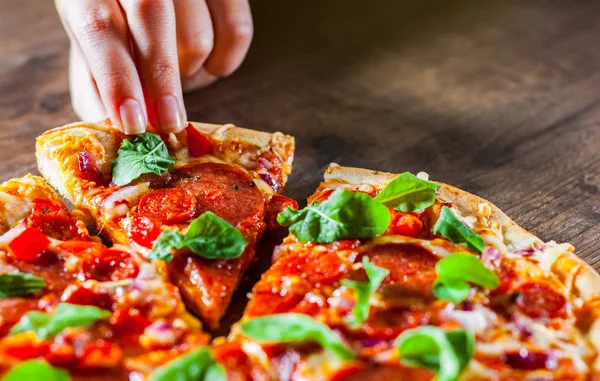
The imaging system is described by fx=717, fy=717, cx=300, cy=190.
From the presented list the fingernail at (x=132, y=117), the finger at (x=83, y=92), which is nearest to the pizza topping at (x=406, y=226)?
the fingernail at (x=132, y=117)

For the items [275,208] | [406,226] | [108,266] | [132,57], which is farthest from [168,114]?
[406,226]

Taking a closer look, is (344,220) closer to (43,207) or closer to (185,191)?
(185,191)

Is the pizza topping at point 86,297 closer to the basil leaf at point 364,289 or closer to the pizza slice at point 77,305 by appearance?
the pizza slice at point 77,305

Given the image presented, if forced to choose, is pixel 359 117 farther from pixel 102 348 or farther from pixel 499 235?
pixel 102 348

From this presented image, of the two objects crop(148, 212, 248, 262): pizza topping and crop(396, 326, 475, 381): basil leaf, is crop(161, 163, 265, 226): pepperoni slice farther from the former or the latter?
crop(396, 326, 475, 381): basil leaf

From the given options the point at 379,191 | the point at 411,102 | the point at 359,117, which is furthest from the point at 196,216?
the point at 411,102

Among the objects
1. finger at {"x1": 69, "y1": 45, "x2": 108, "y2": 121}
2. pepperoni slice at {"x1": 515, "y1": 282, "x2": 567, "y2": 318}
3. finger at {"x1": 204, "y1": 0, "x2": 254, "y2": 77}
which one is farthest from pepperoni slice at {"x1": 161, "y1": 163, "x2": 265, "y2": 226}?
finger at {"x1": 204, "y1": 0, "x2": 254, "y2": 77}
